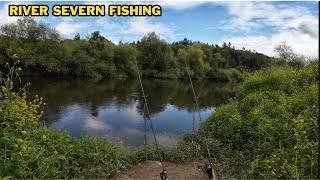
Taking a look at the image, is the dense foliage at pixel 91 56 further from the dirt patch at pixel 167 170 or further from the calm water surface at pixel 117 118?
the dirt patch at pixel 167 170

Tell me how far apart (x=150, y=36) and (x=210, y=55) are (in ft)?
52.5

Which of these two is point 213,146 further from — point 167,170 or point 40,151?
point 40,151

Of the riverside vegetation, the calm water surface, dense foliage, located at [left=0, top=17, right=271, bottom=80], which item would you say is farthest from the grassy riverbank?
dense foliage, located at [left=0, top=17, right=271, bottom=80]

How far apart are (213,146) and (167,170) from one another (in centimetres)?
127

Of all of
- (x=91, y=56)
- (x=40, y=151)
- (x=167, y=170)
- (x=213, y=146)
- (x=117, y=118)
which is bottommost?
(x=117, y=118)

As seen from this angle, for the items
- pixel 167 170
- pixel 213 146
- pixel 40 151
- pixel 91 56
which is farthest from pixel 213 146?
pixel 91 56

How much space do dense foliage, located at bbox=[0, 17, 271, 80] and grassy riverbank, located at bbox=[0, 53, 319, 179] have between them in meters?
26.3

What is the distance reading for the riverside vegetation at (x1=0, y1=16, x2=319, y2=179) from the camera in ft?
14.2

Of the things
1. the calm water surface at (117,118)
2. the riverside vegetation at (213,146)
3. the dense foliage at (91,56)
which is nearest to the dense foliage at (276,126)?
the riverside vegetation at (213,146)

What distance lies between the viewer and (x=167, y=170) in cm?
543

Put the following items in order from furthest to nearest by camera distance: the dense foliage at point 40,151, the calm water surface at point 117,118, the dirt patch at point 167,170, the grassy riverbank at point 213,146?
the calm water surface at point 117,118 → the dirt patch at point 167,170 → the grassy riverbank at point 213,146 → the dense foliage at point 40,151

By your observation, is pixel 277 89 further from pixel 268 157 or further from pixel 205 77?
pixel 205 77

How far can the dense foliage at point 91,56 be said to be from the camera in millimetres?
38438

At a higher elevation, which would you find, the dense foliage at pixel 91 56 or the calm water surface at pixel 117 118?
the dense foliage at pixel 91 56
